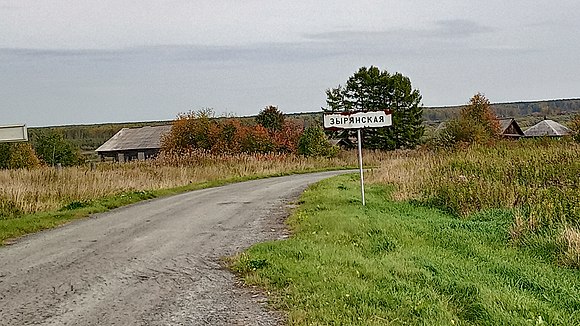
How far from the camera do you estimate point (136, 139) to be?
82.5 m

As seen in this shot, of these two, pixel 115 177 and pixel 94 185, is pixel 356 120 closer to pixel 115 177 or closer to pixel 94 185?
pixel 94 185

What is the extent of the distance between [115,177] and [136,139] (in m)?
57.7

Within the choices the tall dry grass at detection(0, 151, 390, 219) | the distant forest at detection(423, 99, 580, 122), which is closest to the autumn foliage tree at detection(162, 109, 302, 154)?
the tall dry grass at detection(0, 151, 390, 219)

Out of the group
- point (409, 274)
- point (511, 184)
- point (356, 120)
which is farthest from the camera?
point (511, 184)

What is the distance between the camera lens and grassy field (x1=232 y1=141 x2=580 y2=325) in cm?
728

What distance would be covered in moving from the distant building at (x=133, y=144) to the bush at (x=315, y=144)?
2836 centimetres

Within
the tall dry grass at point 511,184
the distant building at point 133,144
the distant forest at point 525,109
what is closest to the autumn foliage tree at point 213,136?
the distant building at point 133,144

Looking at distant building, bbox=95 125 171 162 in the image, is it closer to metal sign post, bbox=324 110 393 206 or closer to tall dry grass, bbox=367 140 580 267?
tall dry grass, bbox=367 140 580 267

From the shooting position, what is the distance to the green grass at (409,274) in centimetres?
711

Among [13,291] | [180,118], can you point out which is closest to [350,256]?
[13,291]

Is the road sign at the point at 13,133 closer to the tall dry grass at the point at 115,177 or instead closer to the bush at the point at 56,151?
the tall dry grass at the point at 115,177

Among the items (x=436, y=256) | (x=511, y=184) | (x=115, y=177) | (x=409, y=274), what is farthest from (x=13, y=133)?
(x=511, y=184)

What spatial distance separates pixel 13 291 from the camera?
8.66m

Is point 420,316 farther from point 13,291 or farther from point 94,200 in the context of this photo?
point 94,200
